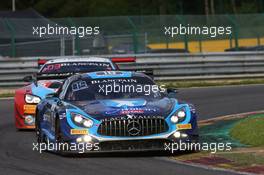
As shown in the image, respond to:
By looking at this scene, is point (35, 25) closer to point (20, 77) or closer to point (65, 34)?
point (65, 34)

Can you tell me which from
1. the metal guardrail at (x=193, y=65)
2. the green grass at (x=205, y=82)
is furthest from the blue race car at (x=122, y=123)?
the metal guardrail at (x=193, y=65)

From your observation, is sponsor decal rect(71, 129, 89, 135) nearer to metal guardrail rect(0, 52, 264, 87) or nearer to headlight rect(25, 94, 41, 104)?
headlight rect(25, 94, 41, 104)

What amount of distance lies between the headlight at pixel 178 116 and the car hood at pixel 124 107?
10 centimetres

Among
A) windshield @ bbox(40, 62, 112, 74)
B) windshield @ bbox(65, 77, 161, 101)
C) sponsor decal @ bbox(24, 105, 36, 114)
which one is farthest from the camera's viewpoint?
windshield @ bbox(40, 62, 112, 74)

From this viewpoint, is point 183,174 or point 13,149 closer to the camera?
point 183,174

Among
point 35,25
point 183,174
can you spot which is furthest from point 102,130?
point 35,25

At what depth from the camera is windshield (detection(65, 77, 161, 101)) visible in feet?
41.8

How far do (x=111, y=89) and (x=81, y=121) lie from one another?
1274 millimetres

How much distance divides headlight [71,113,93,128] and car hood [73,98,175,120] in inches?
4.0

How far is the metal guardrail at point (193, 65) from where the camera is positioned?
27919mm

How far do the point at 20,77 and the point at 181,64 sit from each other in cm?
541

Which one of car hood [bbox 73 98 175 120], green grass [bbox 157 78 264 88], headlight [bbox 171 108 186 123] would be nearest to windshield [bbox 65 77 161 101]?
car hood [bbox 73 98 175 120]

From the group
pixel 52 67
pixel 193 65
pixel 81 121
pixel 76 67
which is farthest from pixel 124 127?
pixel 193 65

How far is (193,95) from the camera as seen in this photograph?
929 inches
